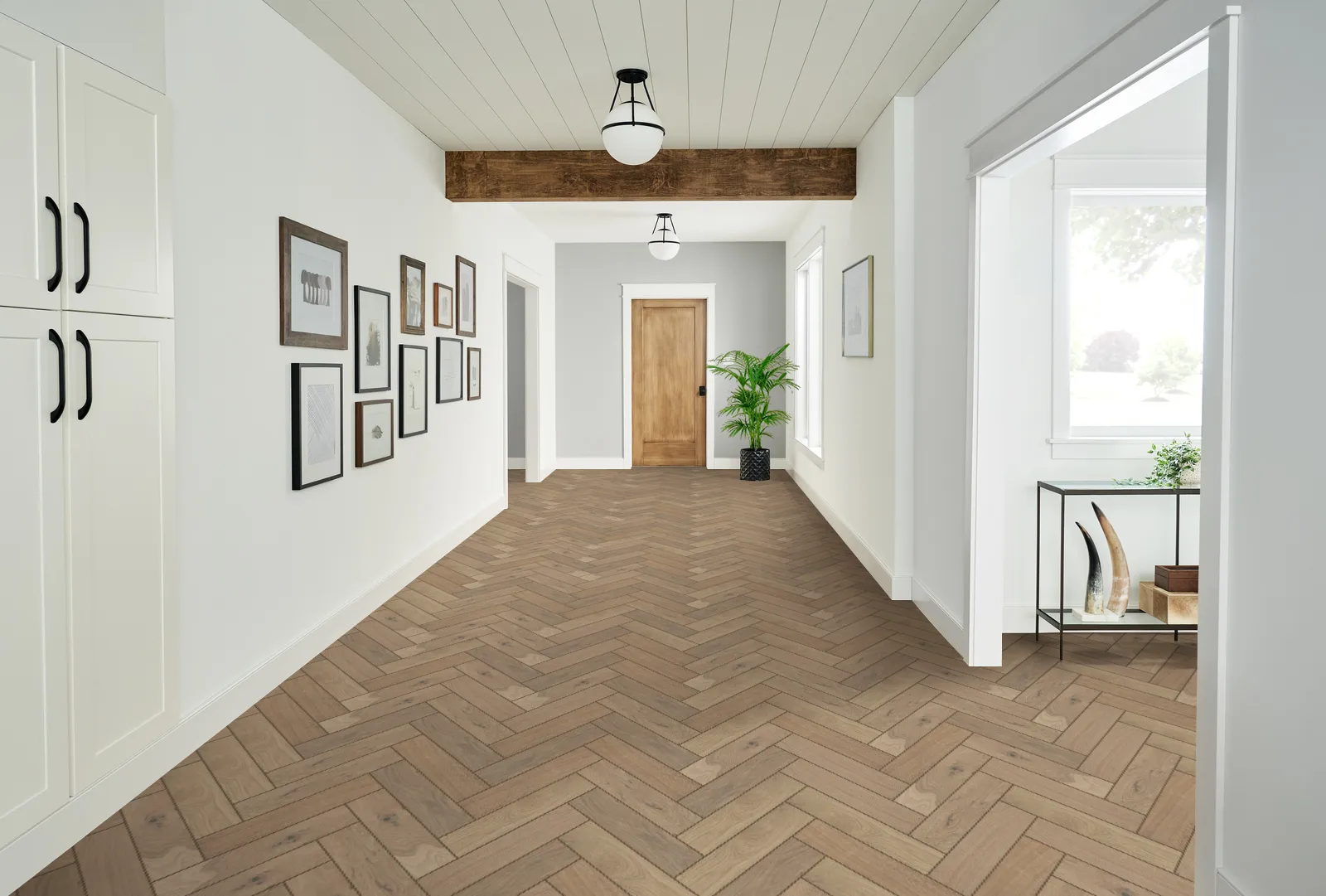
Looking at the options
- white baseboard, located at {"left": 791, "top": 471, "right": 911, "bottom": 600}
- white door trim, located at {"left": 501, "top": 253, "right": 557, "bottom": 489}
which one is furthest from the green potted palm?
white door trim, located at {"left": 501, "top": 253, "right": 557, "bottom": 489}

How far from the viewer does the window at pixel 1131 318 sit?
345 centimetres

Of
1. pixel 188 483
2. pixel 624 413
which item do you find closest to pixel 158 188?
pixel 188 483

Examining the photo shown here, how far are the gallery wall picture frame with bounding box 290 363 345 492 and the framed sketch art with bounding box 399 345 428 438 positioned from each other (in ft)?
2.40

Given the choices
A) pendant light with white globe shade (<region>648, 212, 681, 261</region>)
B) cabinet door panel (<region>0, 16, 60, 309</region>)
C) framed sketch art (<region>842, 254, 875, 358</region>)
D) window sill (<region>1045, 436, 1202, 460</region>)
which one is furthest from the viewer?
pendant light with white globe shade (<region>648, 212, 681, 261</region>)

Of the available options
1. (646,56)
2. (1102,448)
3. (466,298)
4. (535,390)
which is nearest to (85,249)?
(646,56)

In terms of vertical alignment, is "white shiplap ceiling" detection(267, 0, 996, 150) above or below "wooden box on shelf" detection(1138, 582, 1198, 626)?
above

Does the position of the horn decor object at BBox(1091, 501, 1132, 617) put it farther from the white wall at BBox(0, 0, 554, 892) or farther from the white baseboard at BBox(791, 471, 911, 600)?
the white wall at BBox(0, 0, 554, 892)

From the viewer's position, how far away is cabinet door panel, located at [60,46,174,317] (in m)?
1.96

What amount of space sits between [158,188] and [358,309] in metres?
1.46

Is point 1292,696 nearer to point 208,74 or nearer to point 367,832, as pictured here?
point 367,832

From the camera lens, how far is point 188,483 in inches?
97.7

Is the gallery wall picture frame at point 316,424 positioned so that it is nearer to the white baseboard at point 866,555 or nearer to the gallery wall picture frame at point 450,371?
the gallery wall picture frame at point 450,371

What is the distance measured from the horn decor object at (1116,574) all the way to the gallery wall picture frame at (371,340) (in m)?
3.36

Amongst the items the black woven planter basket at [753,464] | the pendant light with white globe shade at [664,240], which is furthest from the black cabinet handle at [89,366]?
the black woven planter basket at [753,464]
